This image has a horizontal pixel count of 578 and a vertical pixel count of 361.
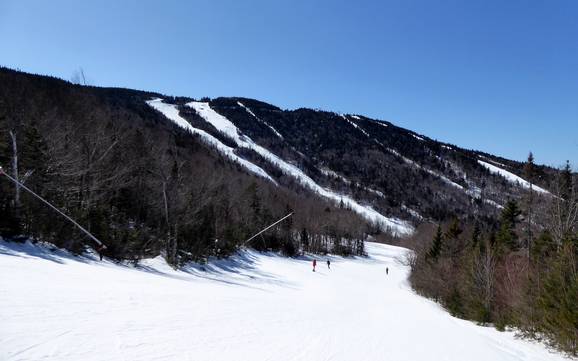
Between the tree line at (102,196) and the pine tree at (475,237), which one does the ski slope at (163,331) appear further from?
the pine tree at (475,237)

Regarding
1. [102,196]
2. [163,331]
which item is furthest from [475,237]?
[163,331]

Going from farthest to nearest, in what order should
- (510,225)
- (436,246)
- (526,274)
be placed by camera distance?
1. (436,246)
2. (510,225)
3. (526,274)

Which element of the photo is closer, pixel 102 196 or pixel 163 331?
pixel 163 331

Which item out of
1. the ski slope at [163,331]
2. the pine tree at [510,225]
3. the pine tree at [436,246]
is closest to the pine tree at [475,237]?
the pine tree at [510,225]

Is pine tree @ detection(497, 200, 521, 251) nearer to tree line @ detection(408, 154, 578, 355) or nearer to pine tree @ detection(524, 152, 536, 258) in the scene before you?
tree line @ detection(408, 154, 578, 355)

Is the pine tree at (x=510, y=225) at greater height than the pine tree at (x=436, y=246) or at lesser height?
greater

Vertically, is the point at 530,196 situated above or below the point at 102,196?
above

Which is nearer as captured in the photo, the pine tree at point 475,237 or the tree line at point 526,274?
the tree line at point 526,274

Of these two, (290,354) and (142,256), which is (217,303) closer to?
(290,354)

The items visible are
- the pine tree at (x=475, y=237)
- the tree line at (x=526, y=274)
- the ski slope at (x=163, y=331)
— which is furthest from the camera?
the pine tree at (x=475, y=237)

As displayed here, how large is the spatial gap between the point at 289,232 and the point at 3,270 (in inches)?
2984

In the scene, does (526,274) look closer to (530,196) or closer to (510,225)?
(530,196)

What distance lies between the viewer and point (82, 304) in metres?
8.16

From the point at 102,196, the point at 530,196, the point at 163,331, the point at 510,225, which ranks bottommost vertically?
the point at 163,331
